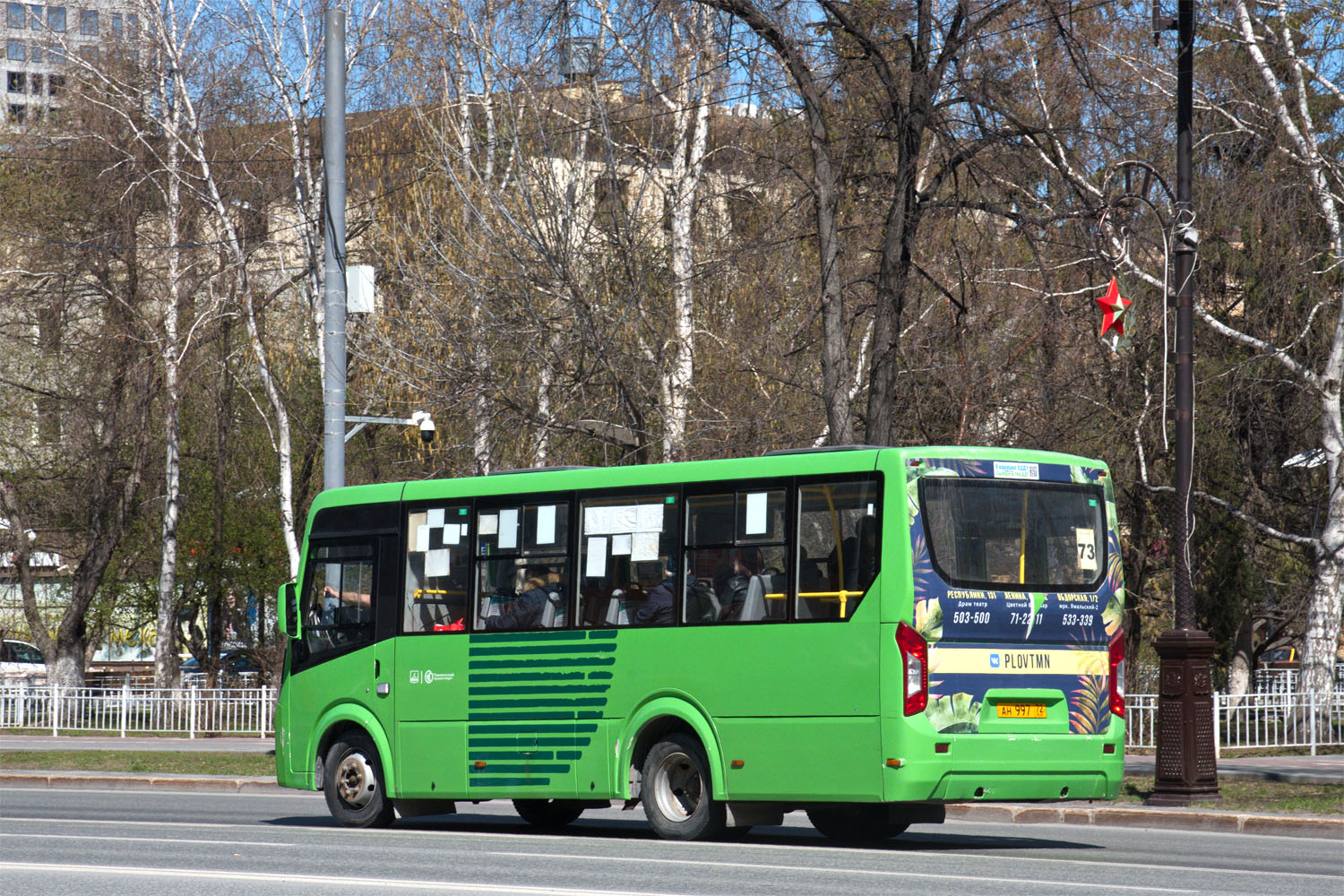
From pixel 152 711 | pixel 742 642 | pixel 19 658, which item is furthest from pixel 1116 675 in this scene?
pixel 19 658

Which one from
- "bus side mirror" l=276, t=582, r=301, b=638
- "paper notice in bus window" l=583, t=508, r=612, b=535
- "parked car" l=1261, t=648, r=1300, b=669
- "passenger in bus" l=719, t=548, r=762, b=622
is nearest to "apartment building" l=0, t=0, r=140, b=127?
"bus side mirror" l=276, t=582, r=301, b=638

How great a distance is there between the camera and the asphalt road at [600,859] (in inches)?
398

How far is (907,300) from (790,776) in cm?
1505

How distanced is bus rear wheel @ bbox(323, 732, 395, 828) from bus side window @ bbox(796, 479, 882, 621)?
4.73 metres

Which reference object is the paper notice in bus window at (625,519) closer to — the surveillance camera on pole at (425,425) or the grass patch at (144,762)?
the grass patch at (144,762)

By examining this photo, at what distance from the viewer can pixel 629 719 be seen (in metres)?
14.0

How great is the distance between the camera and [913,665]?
1229 centimetres

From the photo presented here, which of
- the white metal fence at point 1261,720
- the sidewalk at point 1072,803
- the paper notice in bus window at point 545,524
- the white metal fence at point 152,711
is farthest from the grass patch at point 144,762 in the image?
the white metal fence at point 1261,720

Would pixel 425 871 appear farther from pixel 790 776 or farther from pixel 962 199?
pixel 962 199

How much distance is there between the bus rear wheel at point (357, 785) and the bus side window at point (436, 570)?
1204 millimetres

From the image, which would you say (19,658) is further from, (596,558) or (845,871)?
(845,871)

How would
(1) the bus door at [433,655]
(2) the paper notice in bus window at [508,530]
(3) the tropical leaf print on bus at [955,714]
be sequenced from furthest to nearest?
(1) the bus door at [433,655], (2) the paper notice in bus window at [508,530], (3) the tropical leaf print on bus at [955,714]

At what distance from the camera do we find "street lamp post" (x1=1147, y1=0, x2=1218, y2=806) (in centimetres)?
1717

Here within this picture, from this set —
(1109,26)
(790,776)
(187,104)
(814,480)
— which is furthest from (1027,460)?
(187,104)
